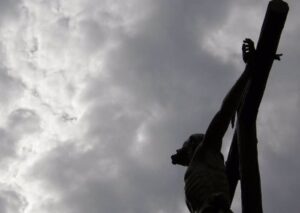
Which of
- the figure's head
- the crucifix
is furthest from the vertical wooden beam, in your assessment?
the figure's head

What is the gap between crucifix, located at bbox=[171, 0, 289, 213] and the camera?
6.39 meters

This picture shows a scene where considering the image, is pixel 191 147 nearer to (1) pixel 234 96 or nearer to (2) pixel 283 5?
(1) pixel 234 96

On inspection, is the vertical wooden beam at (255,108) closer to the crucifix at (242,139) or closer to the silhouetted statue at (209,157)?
the crucifix at (242,139)

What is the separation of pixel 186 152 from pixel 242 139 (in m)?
0.74

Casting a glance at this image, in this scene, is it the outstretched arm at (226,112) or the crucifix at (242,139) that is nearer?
the crucifix at (242,139)

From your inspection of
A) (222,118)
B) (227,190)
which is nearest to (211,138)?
(222,118)

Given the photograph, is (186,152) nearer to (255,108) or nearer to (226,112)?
(226,112)

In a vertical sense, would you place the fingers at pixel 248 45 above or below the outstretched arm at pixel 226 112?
above

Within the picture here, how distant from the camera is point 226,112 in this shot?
6762 millimetres

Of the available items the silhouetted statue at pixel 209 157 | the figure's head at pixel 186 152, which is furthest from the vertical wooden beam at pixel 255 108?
the figure's head at pixel 186 152

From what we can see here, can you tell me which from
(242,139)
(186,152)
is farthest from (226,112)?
(186,152)

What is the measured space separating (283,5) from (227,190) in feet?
7.71

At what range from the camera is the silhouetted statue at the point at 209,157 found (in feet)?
20.4

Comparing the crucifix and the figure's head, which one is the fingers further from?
the figure's head
